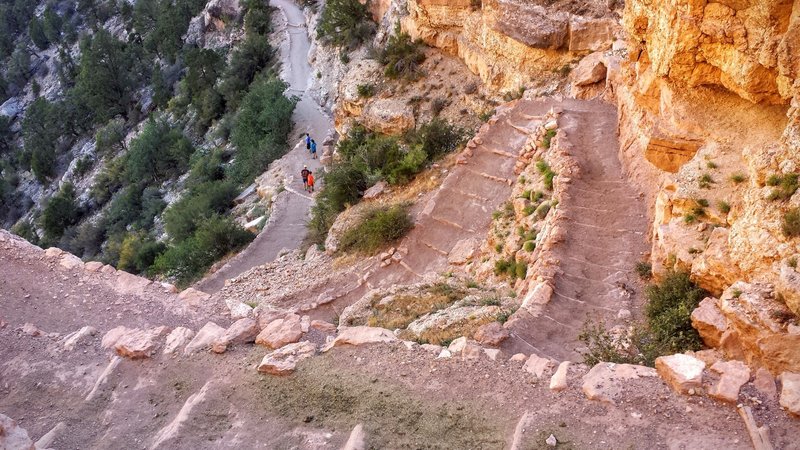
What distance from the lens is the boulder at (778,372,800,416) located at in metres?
5.44

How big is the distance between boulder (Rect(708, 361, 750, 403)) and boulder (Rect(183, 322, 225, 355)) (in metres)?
5.77

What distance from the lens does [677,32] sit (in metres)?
9.77

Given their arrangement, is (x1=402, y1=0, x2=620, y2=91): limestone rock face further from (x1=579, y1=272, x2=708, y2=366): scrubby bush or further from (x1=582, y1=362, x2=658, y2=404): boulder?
(x1=582, y1=362, x2=658, y2=404): boulder

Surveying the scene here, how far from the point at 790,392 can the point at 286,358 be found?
5.18 metres

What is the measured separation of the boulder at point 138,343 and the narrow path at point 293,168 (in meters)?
10.0

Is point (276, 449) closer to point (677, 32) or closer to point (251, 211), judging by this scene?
point (677, 32)

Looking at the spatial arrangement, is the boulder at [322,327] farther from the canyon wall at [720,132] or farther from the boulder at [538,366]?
the canyon wall at [720,132]

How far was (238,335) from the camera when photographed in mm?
7977

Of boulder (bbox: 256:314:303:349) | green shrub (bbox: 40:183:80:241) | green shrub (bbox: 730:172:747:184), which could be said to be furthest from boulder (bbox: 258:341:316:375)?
green shrub (bbox: 40:183:80:241)

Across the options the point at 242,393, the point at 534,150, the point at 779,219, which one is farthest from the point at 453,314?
the point at 534,150

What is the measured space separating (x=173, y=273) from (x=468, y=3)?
46.0 ft

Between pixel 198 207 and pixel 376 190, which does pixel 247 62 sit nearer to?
pixel 198 207

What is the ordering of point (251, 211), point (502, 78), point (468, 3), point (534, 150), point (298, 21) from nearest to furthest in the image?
point (534, 150) → point (502, 78) → point (468, 3) → point (251, 211) → point (298, 21)

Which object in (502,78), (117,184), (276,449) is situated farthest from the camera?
(117,184)
